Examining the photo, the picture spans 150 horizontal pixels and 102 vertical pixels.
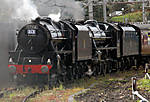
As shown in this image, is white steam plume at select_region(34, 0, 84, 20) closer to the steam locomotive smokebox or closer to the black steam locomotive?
the black steam locomotive

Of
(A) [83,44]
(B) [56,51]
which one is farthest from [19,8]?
(A) [83,44]

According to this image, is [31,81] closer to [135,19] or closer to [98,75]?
[98,75]

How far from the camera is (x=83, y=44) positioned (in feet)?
38.8

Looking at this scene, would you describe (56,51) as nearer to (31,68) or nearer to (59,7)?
(31,68)

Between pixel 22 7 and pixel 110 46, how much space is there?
217 inches

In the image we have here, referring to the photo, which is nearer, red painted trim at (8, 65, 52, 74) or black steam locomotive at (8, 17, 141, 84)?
red painted trim at (8, 65, 52, 74)

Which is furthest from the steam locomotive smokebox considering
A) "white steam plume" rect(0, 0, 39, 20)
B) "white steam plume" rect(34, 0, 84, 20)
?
"white steam plume" rect(34, 0, 84, 20)

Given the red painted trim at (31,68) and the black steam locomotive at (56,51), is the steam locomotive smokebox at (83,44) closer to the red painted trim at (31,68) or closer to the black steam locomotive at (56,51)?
the black steam locomotive at (56,51)

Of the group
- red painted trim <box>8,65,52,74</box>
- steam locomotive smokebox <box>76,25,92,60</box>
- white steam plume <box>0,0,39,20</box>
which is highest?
white steam plume <box>0,0,39,20</box>

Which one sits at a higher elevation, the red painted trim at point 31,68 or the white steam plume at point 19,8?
the white steam plume at point 19,8

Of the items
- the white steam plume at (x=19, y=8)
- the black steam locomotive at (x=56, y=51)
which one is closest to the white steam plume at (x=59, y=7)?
the white steam plume at (x=19, y=8)

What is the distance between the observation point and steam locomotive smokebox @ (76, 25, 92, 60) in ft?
37.8

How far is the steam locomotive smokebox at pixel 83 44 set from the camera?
11.5 meters

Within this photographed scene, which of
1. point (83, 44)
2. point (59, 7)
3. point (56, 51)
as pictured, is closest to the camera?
point (56, 51)
